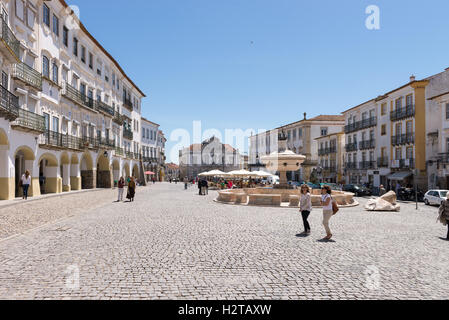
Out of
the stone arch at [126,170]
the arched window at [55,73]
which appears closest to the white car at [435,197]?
the arched window at [55,73]

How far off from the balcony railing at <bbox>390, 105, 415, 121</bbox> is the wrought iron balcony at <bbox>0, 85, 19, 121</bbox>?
34641 mm

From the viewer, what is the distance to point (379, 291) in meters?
5.09

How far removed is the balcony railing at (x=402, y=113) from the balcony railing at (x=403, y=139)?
1928 millimetres

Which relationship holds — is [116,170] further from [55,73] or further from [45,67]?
[45,67]

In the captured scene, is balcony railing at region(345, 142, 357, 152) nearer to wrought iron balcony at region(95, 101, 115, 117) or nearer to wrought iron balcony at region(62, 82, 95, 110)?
wrought iron balcony at region(95, 101, 115, 117)

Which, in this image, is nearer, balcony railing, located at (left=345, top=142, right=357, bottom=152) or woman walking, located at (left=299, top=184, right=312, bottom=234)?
woman walking, located at (left=299, top=184, right=312, bottom=234)

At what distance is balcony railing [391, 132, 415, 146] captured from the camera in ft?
114

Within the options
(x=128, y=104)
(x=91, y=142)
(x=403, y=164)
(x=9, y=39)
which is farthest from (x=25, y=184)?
(x=403, y=164)

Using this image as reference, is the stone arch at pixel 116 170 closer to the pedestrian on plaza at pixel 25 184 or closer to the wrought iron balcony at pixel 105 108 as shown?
the wrought iron balcony at pixel 105 108

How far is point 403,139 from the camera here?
36188mm

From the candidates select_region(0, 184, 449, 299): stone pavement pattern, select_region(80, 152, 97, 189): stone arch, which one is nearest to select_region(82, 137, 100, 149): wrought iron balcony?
select_region(80, 152, 97, 189): stone arch
